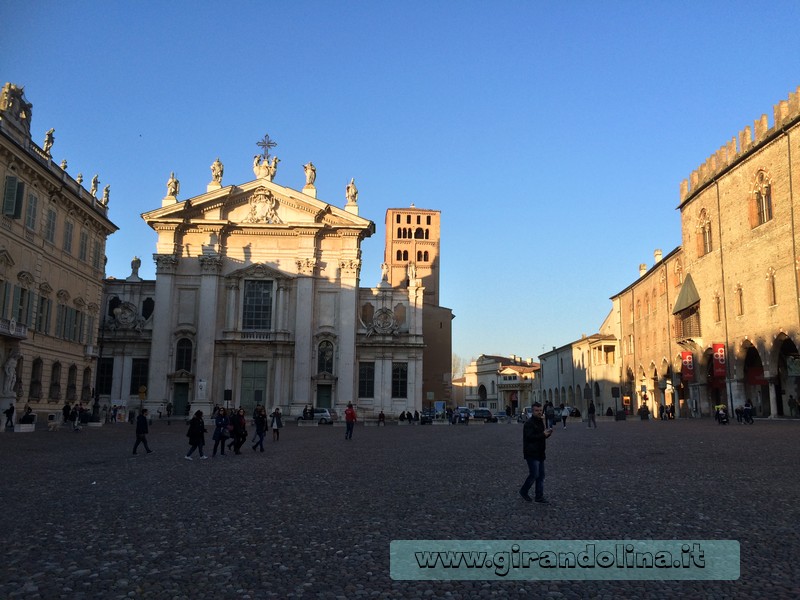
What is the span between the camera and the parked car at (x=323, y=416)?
44.3 metres

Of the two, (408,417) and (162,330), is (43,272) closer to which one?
(162,330)

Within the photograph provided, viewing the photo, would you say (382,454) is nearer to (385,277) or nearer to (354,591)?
(354,591)

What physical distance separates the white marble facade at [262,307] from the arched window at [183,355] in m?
0.07

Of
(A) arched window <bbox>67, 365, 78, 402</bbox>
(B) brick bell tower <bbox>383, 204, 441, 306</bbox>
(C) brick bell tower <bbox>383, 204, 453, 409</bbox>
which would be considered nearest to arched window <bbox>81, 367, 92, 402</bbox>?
(A) arched window <bbox>67, 365, 78, 402</bbox>

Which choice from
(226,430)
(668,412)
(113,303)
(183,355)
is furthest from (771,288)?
(113,303)

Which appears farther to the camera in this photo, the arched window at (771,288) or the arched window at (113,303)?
the arched window at (113,303)

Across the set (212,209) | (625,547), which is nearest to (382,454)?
(625,547)

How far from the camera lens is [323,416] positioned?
147 ft

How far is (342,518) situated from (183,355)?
43007 mm

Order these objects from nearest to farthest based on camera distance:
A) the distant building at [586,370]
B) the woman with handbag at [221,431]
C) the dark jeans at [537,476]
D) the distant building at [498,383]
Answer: the dark jeans at [537,476] → the woman with handbag at [221,431] → the distant building at [586,370] → the distant building at [498,383]

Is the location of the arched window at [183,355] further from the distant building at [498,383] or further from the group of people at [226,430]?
the distant building at [498,383]

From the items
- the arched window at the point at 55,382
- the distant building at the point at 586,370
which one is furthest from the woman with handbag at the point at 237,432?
the distant building at the point at 586,370

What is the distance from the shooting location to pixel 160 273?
49.4 metres

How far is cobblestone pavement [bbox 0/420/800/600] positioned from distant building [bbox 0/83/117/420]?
48.6 feet
